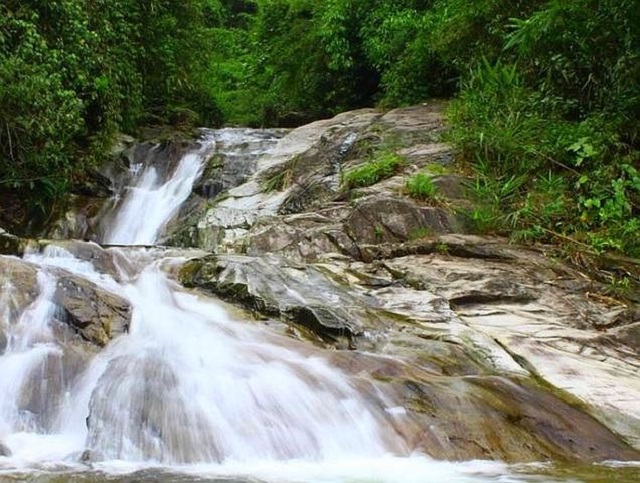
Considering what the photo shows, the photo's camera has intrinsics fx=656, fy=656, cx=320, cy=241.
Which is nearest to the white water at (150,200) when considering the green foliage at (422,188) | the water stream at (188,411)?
the green foliage at (422,188)

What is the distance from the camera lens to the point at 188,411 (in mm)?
3764

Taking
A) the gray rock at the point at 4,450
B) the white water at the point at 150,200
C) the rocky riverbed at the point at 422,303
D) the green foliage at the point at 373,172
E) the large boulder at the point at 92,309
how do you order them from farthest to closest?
the white water at the point at 150,200 < the green foliage at the point at 373,172 < the large boulder at the point at 92,309 < the rocky riverbed at the point at 422,303 < the gray rock at the point at 4,450

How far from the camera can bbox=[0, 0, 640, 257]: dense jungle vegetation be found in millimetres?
7301

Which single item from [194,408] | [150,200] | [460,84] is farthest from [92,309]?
[460,84]

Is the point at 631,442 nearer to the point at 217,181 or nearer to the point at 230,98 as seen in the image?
the point at 217,181

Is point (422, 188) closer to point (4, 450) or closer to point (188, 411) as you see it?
point (188, 411)

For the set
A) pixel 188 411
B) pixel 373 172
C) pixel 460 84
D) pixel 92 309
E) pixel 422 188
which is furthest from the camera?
pixel 460 84

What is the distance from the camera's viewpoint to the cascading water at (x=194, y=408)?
3.42m

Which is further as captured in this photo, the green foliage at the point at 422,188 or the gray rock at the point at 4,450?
the green foliage at the point at 422,188

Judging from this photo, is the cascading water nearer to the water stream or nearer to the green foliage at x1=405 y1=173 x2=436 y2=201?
the water stream

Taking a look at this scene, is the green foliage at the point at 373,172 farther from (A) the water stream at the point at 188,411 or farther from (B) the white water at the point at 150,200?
(A) the water stream at the point at 188,411

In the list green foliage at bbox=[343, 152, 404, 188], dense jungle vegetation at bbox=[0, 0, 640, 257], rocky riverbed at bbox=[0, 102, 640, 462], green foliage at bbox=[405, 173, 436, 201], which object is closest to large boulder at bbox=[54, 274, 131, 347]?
rocky riverbed at bbox=[0, 102, 640, 462]

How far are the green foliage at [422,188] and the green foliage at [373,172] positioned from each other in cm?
68

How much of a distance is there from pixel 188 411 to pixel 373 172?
495 centimetres
